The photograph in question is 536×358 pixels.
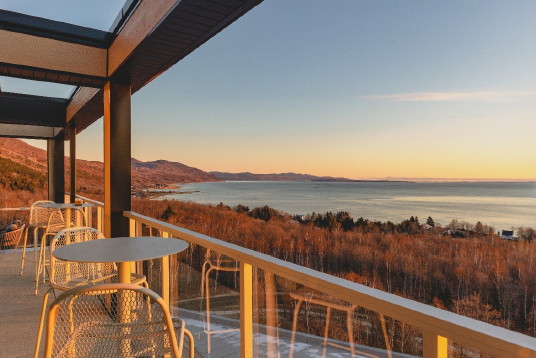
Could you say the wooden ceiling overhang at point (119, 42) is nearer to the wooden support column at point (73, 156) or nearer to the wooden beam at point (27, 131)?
the wooden support column at point (73, 156)

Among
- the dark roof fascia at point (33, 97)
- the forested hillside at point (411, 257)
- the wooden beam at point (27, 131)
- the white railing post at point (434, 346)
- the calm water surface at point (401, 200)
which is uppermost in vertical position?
the dark roof fascia at point (33, 97)

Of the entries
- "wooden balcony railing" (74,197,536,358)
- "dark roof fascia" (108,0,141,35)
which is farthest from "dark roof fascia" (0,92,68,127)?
"wooden balcony railing" (74,197,536,358)

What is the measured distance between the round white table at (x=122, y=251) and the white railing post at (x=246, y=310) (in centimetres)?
49

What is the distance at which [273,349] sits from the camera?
1.91 metres

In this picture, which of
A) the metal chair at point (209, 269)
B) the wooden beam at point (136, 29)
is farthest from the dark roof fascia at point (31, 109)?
the metal chair at point (209, 269)

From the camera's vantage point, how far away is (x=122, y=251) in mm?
2074

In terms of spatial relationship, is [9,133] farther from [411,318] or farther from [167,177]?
[167,177]

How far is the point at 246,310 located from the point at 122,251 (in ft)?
2.73

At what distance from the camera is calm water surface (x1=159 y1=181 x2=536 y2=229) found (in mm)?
40125

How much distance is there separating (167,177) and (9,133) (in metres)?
23.3

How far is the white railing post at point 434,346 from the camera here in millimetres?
855

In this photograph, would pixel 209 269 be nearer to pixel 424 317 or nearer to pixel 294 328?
pixel 294 328

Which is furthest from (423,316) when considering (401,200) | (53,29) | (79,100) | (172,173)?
(401,200)

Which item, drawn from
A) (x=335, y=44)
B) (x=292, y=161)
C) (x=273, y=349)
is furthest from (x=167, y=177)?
(x=273, y=349)
